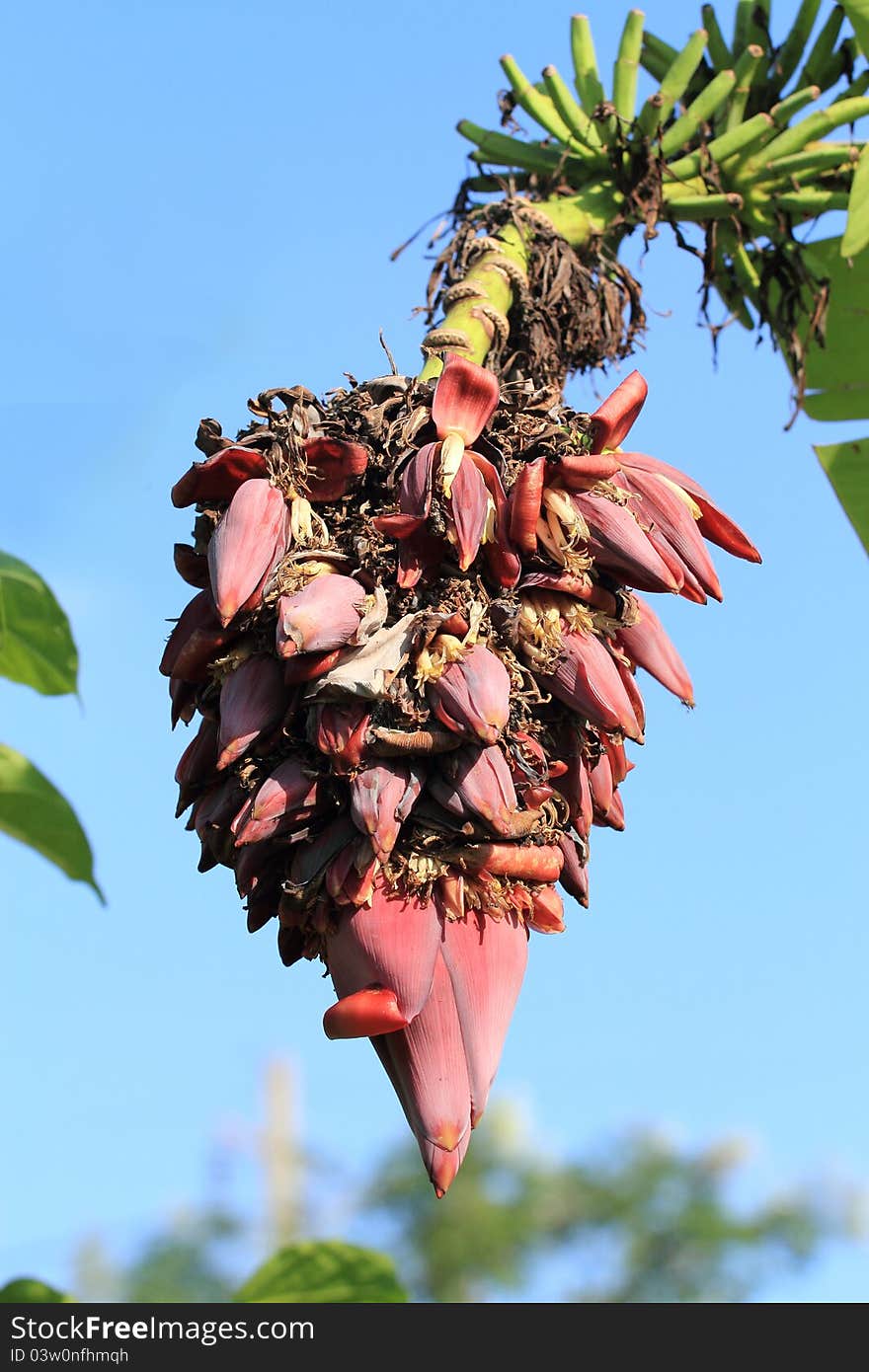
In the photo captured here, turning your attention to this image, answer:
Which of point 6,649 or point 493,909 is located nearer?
point 6,649

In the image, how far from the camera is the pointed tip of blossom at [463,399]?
1491 mm

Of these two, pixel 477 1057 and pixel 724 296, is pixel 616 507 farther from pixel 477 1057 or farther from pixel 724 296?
pixel 724 296

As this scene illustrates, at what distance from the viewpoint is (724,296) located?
2.56 metres

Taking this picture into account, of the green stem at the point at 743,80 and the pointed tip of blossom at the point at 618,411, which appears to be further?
the green stem at the point at 743,80

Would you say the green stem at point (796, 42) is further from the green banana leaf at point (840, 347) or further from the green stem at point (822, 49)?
the green banana leaf at point (840, 347)

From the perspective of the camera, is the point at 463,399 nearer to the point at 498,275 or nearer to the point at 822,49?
the point at 498,275

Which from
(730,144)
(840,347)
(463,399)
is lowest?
(463,399)

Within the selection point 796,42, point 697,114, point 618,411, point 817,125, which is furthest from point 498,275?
point 796,42

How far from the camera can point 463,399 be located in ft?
4.93

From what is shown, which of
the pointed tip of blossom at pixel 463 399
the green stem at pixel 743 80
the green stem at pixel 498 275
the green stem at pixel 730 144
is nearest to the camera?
the pointed tip of blossom at pixel 463 399

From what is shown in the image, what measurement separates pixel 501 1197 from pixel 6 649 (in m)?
21.7

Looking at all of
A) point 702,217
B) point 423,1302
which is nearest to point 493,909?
point 423,1302

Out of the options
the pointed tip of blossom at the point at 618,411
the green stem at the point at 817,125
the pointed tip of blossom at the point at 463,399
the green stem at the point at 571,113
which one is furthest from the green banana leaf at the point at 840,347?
the pointed tip of blossom at the point at 463,399

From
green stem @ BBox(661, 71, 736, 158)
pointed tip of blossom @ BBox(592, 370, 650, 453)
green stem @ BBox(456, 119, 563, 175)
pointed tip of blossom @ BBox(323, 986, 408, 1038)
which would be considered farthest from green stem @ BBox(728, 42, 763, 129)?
pointed tip of blossom @ BBox(323, 986, 408, 1038)
